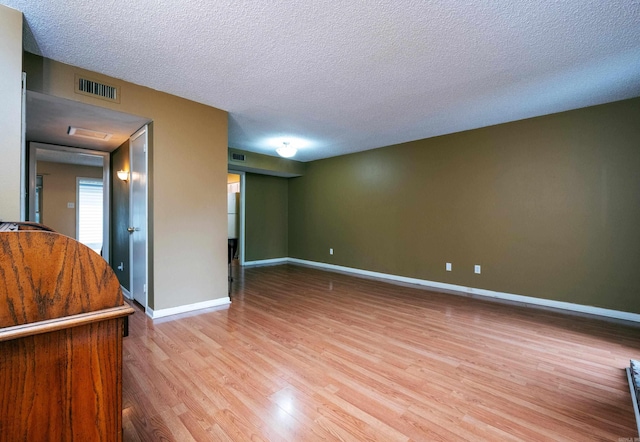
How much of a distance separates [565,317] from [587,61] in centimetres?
270

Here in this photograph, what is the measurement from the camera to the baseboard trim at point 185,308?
319 cm

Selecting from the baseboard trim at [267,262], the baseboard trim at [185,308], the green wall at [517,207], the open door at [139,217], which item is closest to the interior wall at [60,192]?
the baseboard trim at [267,262]

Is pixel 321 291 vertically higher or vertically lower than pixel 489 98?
lower

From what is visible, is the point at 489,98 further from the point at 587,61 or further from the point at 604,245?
the point at 604,245

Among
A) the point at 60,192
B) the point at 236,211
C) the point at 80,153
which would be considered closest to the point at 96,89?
the point at 80,153

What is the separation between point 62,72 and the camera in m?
2.55

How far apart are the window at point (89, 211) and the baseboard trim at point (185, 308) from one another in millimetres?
4804

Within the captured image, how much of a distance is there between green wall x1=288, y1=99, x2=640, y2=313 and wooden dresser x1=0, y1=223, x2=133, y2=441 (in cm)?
454

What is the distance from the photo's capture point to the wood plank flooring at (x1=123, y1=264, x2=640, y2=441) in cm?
156

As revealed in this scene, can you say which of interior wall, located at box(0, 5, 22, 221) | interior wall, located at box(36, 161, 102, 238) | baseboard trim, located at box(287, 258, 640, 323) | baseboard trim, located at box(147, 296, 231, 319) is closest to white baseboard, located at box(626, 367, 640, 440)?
baseboard trim, located at box(287, 258, 640, 323)

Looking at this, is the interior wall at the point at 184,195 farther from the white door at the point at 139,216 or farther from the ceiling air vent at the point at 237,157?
the ceiling air vent at the point at 237,157

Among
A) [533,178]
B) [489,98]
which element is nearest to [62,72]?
[489,98]

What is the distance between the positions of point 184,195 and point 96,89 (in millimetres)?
1262

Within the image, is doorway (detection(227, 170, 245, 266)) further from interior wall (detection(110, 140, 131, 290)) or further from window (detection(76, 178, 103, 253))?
window (detection(76, 178, 103, 253))
